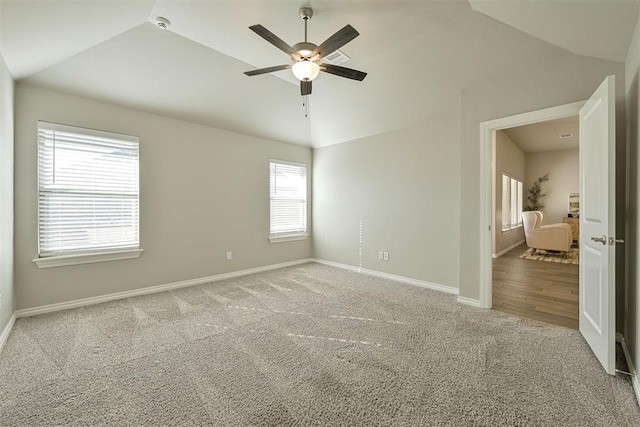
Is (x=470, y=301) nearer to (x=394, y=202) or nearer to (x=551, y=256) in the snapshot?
(x=394, y=202)

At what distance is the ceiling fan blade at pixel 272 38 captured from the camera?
2020 mm

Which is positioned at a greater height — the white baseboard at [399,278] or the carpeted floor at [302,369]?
the white baseboard at [399,278]

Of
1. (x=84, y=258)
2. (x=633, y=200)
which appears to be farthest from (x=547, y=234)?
(x=84, y=258)

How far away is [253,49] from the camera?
3.12 m

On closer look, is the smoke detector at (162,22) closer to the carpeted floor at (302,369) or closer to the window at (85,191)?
the window at (85,191)

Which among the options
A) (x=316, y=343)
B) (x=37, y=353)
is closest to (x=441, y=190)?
(x=316, y=343)

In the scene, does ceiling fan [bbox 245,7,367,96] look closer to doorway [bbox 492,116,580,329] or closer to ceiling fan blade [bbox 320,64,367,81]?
ceiling fan blade [bbox 320,64,367,81]

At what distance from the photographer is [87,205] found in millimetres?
3367

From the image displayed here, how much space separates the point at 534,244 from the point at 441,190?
4.31 metres

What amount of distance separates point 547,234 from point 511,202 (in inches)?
→ 62.2

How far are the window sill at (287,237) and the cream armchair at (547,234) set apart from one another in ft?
17.8

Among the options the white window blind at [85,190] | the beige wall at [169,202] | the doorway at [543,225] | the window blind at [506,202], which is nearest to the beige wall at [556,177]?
the doorway at [543,225]

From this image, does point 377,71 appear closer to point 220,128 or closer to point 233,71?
point 233,71

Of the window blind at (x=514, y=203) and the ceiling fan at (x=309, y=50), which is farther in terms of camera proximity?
the window blind at (x=514, y=203)
